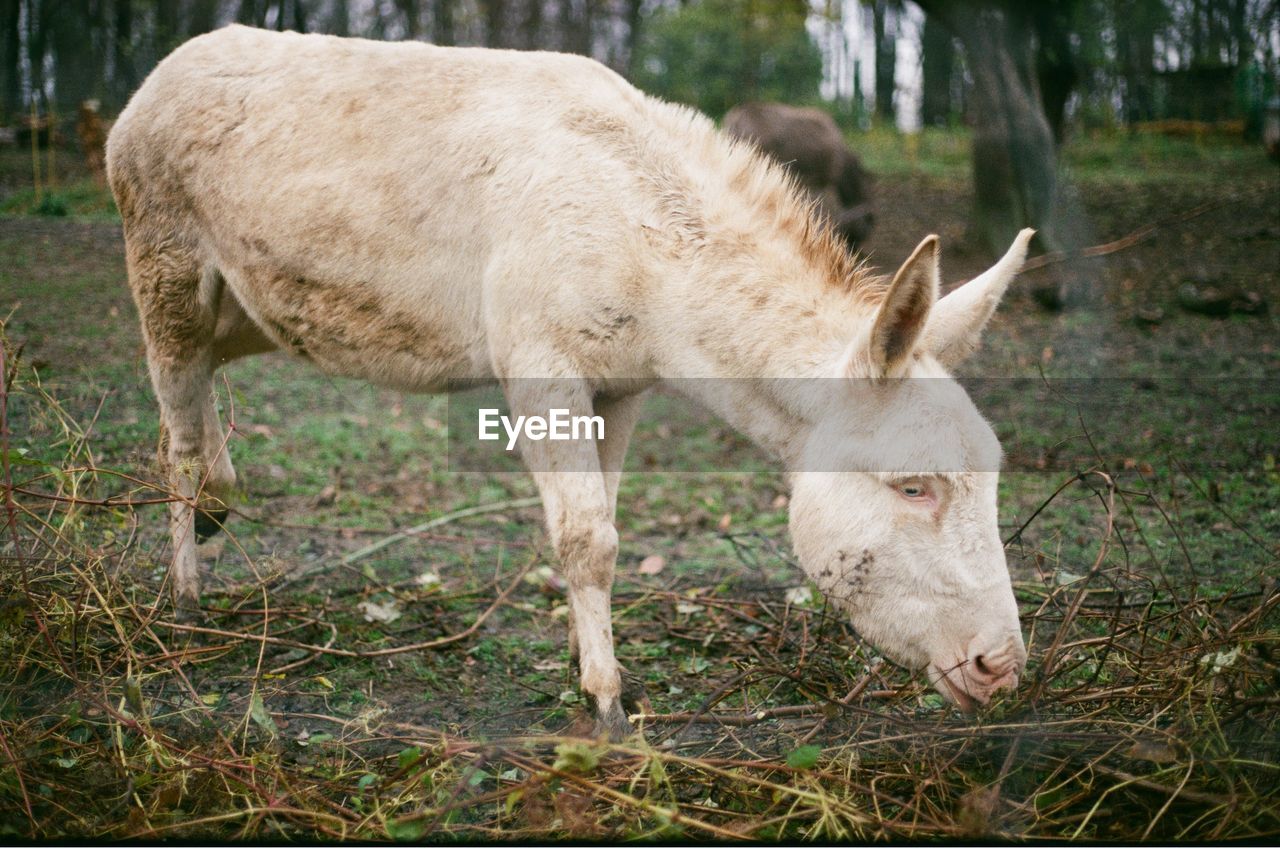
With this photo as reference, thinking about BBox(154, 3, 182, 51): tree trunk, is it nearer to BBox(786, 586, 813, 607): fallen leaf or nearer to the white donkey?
the white donkey

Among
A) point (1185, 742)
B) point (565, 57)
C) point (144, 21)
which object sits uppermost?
point (144, 21)

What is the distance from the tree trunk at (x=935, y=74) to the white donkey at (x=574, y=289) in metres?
8.59

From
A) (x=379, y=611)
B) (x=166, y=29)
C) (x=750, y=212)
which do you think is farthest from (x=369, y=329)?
(x=166, y=29)

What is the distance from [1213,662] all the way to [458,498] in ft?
Answer: 13.3

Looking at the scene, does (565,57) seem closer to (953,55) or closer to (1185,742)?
(1185,742)

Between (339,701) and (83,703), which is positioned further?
(339,701)

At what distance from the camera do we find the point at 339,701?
11.5 feet

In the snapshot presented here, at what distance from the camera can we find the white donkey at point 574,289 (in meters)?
2.74

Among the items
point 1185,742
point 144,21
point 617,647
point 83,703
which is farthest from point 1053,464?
point 144,21

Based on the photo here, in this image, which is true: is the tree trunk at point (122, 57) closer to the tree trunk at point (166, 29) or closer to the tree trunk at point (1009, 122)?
the tree trunk at point (166, 29)

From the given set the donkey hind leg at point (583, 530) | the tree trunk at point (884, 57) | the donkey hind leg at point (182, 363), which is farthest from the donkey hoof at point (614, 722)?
the tree trunk at point (884, 57)

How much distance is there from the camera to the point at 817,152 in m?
10.4

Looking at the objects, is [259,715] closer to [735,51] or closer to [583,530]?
[583,530]

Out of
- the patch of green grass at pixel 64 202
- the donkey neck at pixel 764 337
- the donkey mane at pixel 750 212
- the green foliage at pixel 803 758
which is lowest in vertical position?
the green foliage at pixel 803 758
